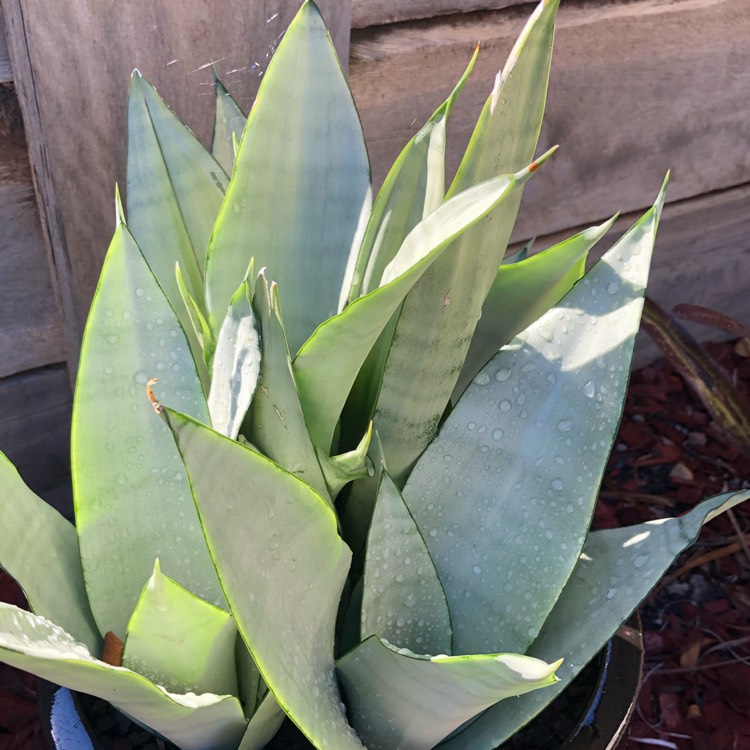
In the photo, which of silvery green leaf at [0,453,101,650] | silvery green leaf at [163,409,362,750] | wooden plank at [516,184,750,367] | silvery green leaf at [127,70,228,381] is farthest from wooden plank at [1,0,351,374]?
wooden plank at [516,184,750,367]

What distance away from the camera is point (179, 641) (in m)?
0.48

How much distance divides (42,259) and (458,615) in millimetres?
570

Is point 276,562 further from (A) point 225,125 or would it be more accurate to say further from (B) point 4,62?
(B) point 4,62

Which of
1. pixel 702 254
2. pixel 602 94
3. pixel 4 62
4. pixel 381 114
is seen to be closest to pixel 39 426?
pixel 4 62

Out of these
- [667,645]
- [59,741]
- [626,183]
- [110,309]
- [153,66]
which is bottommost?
[667,645]

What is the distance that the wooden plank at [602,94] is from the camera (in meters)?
0.93

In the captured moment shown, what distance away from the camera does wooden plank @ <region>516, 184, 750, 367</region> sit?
1321 mm

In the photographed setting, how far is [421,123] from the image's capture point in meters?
0.97

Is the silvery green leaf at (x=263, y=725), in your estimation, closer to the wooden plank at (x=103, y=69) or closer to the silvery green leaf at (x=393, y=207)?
the silvery green leaf at (x=393, y=207)

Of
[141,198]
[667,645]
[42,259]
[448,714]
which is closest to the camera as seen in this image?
[448,714]

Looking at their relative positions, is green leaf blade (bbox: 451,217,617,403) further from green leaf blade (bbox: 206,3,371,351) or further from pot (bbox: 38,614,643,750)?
pot (bbox: 38,614,643,750)

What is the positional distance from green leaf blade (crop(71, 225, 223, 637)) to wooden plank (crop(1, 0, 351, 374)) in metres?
0.25

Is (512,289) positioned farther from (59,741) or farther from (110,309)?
(59,741)

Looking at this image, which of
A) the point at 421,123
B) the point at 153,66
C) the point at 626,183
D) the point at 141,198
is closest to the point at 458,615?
the point at 141,198
